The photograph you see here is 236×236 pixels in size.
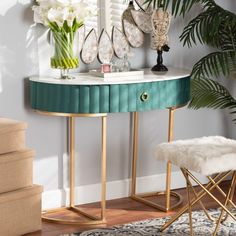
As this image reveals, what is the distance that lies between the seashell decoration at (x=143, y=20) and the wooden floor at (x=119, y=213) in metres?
1.15

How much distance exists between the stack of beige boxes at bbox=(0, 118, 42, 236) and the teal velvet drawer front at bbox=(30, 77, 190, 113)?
0.75 feet

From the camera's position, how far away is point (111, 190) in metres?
4.92

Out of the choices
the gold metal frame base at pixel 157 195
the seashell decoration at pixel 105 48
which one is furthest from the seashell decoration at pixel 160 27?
the gold metal frame base at pixel 157 195

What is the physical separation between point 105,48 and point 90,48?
0.10m

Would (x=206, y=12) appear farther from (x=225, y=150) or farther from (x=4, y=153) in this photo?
(x=4, y=153)

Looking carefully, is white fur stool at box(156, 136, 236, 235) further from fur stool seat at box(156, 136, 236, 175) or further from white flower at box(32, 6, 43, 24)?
white flower at box(32, 6, 43, 24)

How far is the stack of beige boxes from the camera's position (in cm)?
401

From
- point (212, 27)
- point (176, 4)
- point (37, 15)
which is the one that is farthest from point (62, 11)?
point (212, 27)

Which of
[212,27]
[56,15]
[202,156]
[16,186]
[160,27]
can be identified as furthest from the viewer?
[212,27]

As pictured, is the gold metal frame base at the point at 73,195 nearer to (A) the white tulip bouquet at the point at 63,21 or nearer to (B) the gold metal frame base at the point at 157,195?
(A) the white tulip bouquet at the point at 63,21

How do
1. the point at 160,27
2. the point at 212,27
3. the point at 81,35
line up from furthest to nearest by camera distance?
the point at 212,27 → the point at 160,27 → the point at 81,35

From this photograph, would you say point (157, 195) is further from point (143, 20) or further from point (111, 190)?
point (143, 20)

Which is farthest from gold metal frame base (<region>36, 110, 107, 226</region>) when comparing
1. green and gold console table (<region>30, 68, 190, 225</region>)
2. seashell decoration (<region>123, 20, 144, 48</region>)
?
seashell decoration (<region>123, 20, 144, 48</region>)

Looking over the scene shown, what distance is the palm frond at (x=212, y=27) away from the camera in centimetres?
486
